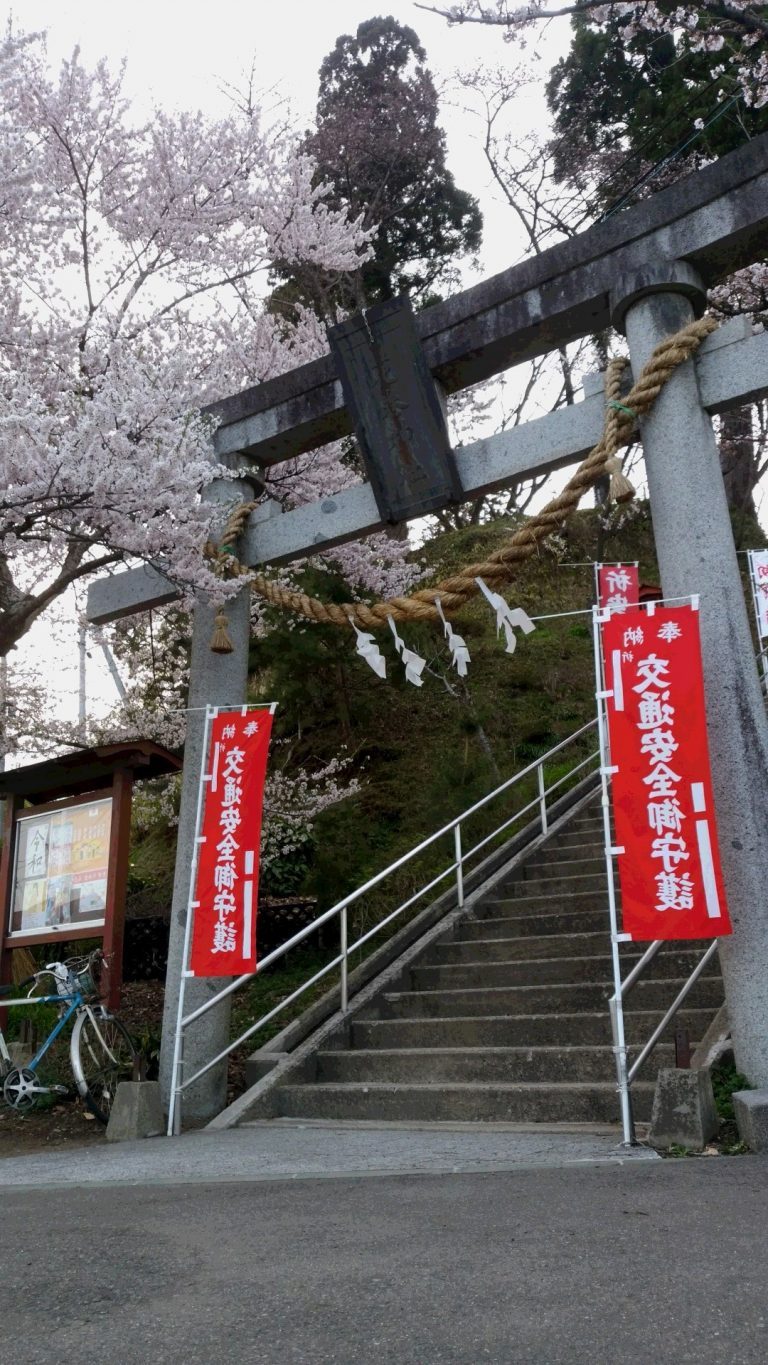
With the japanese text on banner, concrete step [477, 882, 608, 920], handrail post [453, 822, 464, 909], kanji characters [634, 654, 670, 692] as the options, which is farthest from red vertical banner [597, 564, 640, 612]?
kanji characters [634, 654, 670, 692]

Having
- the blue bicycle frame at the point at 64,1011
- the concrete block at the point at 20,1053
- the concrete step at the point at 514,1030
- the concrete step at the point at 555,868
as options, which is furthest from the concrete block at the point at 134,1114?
the concrete step at the point at 555,868

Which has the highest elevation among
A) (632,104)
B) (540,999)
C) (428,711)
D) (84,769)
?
(632,104)

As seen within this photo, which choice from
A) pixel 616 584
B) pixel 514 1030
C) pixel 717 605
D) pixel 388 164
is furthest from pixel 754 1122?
pixel 388 164

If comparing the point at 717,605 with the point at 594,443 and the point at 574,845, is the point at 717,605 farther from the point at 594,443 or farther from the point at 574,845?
the point at 574,845

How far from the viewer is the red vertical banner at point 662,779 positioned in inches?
200

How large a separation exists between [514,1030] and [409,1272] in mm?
3700

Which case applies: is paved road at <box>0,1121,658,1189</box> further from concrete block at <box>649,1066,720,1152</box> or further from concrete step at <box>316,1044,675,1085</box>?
concrete step at <box>316,1044,675,1085</box>

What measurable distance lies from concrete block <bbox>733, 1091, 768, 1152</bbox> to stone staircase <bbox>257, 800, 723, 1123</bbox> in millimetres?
A: 736

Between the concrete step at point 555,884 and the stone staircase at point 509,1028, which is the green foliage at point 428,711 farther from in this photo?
the stone staircase at point 509,1028

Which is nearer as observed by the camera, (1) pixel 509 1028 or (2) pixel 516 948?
(1) pixel 509 1028

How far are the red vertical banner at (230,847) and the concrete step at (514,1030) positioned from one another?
1.26 m

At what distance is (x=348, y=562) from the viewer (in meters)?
10.3

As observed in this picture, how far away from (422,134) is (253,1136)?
19991 mm

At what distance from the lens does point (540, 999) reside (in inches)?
273
